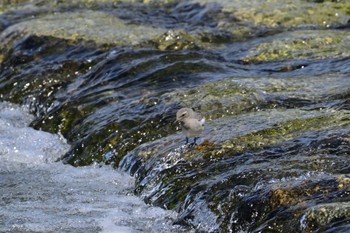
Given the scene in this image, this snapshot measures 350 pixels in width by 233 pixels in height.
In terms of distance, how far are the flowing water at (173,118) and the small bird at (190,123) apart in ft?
0.59

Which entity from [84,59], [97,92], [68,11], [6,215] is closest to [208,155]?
[6,215]

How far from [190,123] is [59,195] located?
5.60 ft

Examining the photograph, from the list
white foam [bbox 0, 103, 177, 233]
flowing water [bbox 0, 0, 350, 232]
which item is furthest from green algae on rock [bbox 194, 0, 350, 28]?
white foam [bbox 0, 103, 177, 233]

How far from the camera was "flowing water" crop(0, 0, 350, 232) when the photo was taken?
30.0ft

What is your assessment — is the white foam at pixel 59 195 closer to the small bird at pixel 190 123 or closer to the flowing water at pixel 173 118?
the flowing water at pixel 173 118

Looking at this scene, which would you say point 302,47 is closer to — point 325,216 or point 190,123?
point 190,123

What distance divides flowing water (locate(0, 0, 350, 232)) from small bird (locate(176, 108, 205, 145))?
0.18 meters

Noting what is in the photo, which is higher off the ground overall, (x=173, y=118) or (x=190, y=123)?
(x=190, y=123)

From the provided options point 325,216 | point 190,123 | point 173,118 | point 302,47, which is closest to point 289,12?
point 302,47

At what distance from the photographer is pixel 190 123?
34.5 feet

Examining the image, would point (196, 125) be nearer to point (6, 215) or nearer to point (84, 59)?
point (6, 215)

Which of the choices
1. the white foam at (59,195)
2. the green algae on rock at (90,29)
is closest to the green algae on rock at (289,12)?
the green algae on rock at (90,29)

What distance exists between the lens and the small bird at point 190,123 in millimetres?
10508

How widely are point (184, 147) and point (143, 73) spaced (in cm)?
372
